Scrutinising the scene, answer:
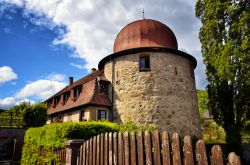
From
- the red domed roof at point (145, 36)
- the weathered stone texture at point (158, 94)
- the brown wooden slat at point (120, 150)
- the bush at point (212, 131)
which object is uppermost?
the red domed roof at point (145, 36)

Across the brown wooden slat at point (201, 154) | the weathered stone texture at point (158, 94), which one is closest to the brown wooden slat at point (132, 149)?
the brown wooden slat at point (201, 154)

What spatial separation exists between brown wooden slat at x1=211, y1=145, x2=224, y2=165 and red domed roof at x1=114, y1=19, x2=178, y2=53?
16598mm

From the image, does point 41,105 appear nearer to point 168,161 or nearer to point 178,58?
point 178,58

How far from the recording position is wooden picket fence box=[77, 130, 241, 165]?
2.05 metres

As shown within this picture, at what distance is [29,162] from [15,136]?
9.61 m

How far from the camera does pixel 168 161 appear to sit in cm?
243

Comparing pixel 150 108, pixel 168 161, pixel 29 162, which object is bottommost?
pixel 29 162

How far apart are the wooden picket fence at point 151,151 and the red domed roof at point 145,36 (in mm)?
15053

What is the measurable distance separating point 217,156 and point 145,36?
57.6 ft

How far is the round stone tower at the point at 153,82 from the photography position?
16.5 m

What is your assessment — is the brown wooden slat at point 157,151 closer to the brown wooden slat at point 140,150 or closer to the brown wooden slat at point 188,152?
the brown wooden slat at point 140,150

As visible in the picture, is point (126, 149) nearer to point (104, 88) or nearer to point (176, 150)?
point (176, 150)

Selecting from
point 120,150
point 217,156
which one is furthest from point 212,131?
point 217,156

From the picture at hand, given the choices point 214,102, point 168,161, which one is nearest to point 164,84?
point 214,102
